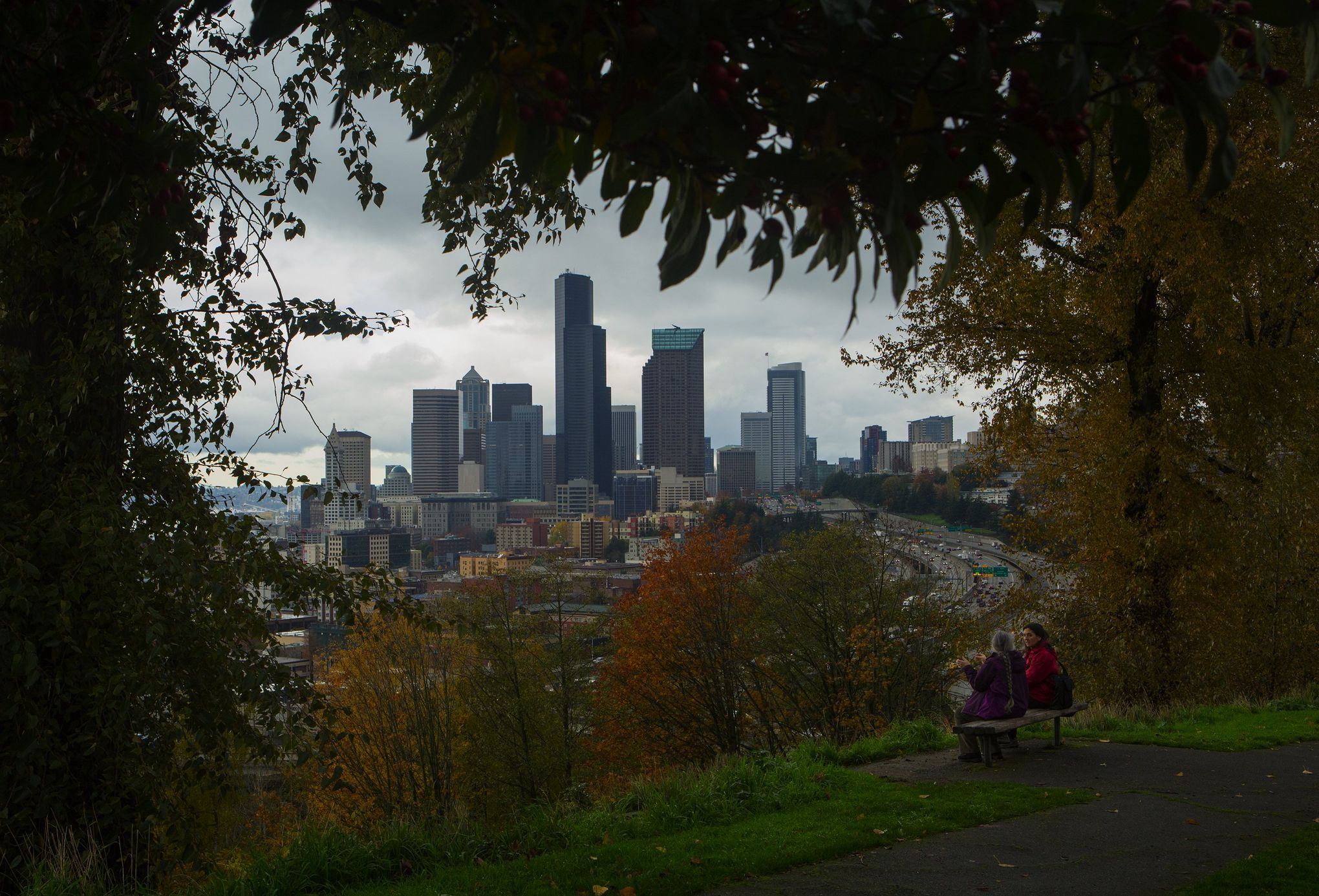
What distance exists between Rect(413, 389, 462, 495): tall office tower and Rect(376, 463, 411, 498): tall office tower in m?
1.44

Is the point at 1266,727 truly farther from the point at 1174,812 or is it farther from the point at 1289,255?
the point at 1289,255

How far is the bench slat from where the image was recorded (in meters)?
6.93

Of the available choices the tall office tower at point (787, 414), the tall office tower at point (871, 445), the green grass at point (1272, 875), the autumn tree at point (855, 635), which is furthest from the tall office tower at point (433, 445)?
the green grass at point (1272, 875)

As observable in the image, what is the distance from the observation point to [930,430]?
211 ft

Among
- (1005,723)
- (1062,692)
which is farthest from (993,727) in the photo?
(1062,692)

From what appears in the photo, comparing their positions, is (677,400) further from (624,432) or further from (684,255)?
(684,255)

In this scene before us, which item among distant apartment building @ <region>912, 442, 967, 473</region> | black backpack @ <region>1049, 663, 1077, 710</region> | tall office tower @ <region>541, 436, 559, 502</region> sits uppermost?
tall office tower @ <region>541, 436, 559, 502</region>

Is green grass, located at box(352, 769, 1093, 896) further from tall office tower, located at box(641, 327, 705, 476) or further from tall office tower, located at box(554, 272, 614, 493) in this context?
tall office tower, located at box(554, 272, 614, 493)

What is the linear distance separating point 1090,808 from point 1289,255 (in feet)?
23.6

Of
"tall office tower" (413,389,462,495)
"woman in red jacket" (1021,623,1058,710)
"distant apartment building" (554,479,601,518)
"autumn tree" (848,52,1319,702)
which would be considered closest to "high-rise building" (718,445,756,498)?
"distant apartment building" (554,479,601,518)

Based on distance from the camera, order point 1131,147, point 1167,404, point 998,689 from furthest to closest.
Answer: point 1167,404 < point 998,689 < point 1131,147

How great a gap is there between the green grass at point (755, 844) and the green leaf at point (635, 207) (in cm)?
327

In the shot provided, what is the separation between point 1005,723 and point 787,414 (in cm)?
11166

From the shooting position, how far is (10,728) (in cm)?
457
